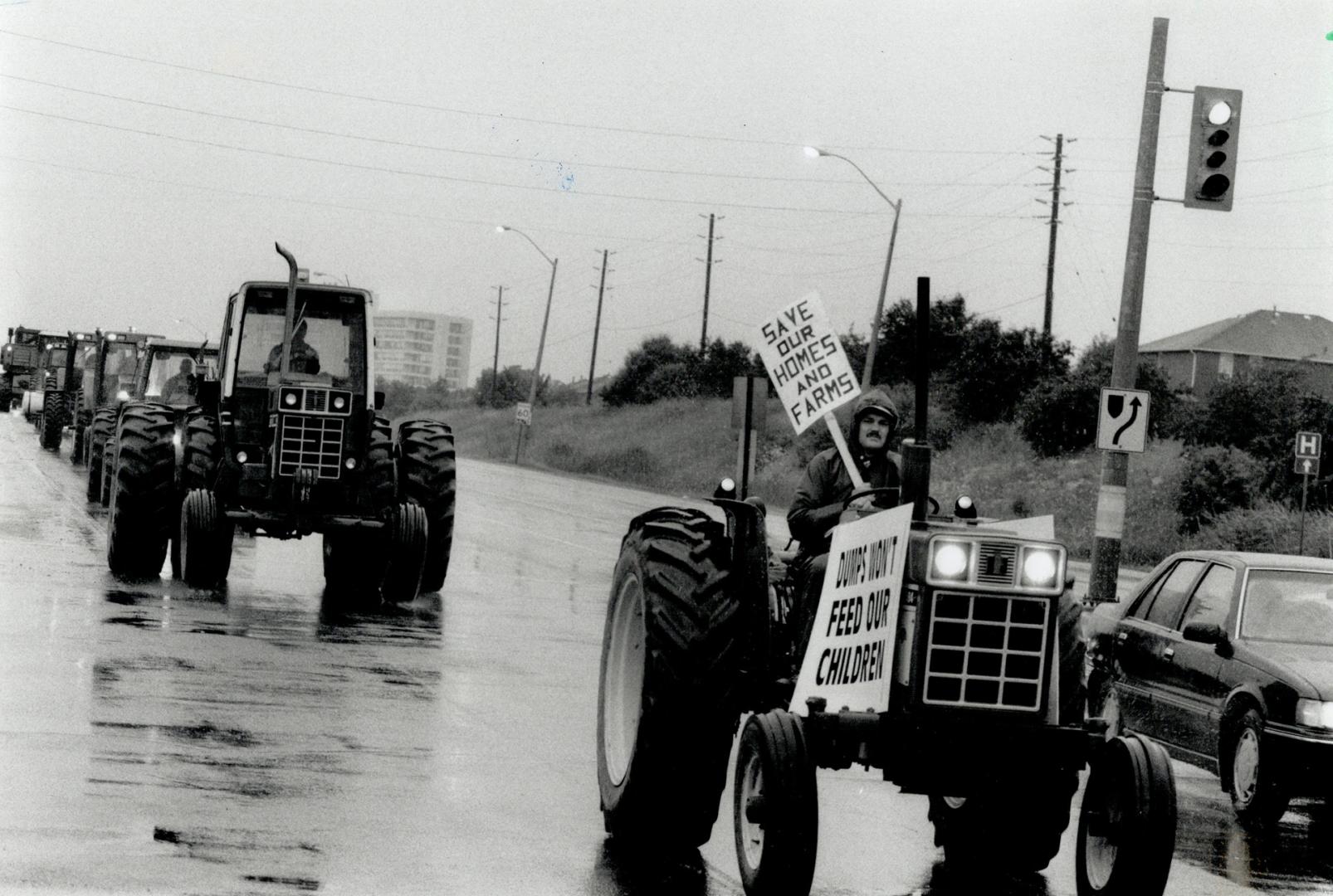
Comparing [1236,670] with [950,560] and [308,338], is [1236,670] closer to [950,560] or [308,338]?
[950,560]

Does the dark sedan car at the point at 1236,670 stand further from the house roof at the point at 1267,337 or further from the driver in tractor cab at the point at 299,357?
the house roof at the point at 1267,337

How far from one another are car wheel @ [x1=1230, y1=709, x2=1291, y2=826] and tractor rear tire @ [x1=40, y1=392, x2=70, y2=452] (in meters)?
39.0

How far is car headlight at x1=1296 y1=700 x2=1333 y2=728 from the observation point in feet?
29.9

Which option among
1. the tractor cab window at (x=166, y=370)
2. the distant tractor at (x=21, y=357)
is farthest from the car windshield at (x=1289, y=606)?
the distant tractor at (x=21, y=357)

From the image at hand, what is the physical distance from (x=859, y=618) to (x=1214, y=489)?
3614 centimetres

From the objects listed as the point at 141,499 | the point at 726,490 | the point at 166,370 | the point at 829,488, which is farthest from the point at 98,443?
the point at 829,488

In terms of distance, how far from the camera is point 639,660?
8.23 metres

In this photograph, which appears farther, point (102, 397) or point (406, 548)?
point (102, 397)

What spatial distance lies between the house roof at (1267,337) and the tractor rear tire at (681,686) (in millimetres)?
87934

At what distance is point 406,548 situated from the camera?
16.7 meters

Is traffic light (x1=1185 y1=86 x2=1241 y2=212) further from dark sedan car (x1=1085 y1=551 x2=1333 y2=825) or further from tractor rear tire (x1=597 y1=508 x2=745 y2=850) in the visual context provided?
tractor rear tire (x1=597 y1=508 x2=745 y2=850)

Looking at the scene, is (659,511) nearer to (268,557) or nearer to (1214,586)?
(1214,586)

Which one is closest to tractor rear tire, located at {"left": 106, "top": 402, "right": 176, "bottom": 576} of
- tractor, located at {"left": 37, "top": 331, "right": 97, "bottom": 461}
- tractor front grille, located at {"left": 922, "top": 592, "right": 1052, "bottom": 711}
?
tractor front grille, located at {"left": 922, "top": 592, "right": 1052, "bottom": 711}

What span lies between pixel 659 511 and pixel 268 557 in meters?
14.0
